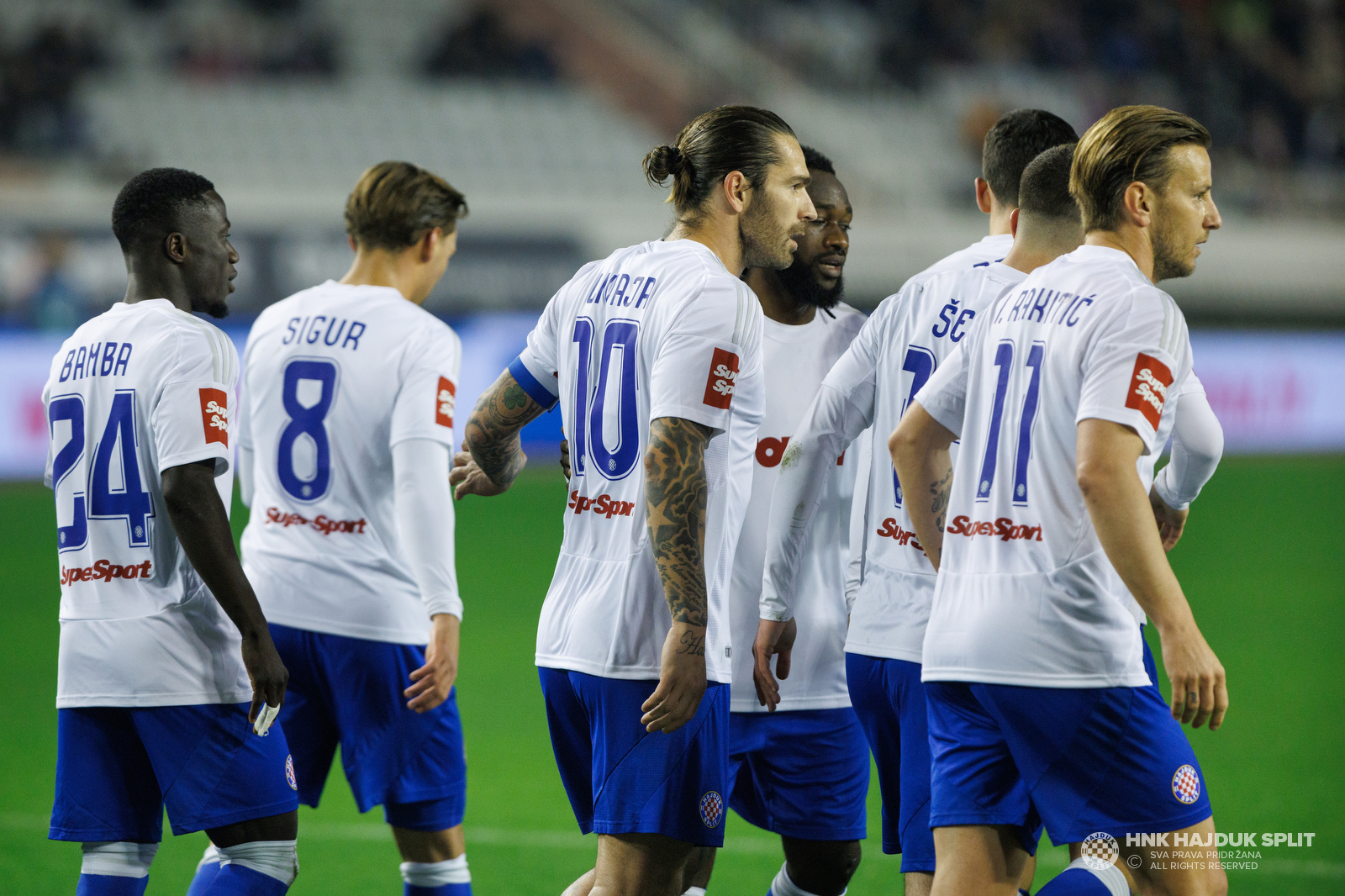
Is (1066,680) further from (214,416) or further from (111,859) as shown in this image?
(111,859)

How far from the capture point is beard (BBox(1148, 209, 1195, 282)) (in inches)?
120

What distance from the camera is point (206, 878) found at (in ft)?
11.6

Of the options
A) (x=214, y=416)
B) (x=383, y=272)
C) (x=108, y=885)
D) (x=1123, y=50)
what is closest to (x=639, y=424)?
(x=214, y=416)

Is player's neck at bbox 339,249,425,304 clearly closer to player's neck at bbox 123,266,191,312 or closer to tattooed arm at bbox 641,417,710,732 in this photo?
player's neck at bbox 123,266,191,312

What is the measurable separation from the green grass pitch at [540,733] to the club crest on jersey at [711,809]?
2045 mm

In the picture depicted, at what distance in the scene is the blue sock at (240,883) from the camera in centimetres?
344

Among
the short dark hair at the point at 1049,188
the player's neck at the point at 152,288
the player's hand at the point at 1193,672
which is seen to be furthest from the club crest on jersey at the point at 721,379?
the player's neck at the point at 152,288

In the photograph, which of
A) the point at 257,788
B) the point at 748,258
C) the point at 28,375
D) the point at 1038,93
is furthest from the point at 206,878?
the point at 1038,93

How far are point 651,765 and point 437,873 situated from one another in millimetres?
1361

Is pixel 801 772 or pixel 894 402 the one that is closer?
pixel 894 402

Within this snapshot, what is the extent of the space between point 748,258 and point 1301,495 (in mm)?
14603

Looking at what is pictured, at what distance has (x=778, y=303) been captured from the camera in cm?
425

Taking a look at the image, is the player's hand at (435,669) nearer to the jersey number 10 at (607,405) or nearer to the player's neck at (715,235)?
the jersey number 10 at (607,405)

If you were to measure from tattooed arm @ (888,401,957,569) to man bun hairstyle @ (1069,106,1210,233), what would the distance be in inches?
22.9
